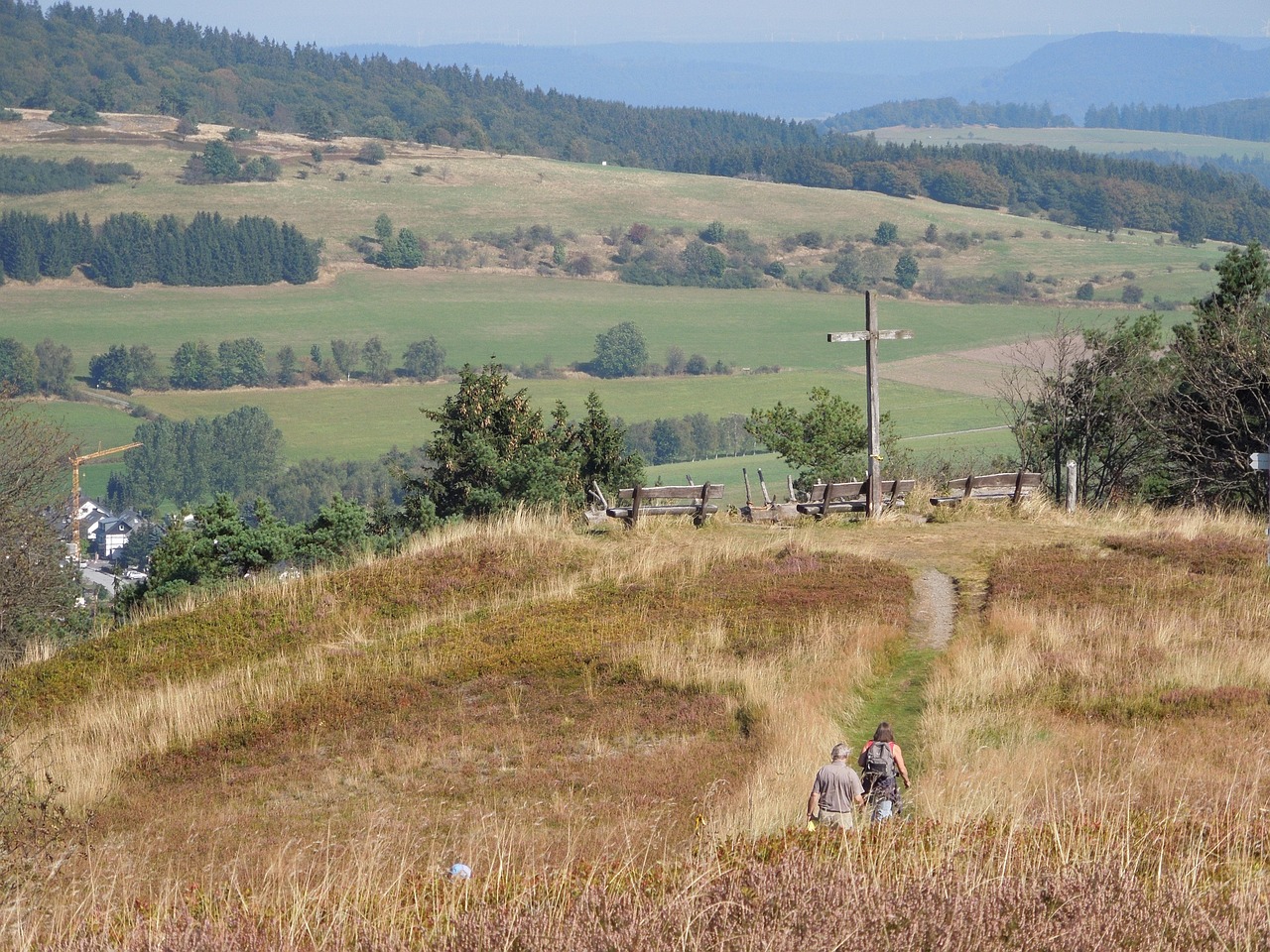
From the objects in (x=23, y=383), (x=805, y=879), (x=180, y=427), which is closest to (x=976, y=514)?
(x=805, y=879)

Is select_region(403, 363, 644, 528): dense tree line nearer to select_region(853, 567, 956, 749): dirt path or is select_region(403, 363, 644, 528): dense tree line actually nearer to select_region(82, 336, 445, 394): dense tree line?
select_region(853, 567, 956, 749): dirt path

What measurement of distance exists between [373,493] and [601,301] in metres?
88.4

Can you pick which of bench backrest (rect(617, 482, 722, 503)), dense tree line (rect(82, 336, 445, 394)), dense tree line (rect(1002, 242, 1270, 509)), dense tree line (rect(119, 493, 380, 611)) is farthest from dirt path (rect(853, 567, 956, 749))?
dense tree line (rect(82, 336, 445, 394))

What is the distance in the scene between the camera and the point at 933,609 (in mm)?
18719

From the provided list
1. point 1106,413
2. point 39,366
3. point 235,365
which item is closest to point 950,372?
point 235,365

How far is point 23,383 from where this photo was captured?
14775cm

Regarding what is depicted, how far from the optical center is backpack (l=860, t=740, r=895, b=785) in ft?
34.4

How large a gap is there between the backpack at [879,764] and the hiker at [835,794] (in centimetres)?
57

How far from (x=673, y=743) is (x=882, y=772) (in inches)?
128

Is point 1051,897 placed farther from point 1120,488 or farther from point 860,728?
point 1120,488

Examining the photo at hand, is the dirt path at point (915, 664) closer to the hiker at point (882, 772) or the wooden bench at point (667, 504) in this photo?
the hiker at point (882, 772)

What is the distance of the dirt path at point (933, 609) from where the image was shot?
17141mm

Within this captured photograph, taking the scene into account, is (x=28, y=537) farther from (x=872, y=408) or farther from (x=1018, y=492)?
(x=1018, y=492)

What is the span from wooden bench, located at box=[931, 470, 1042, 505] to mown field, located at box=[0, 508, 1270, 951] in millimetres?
553
